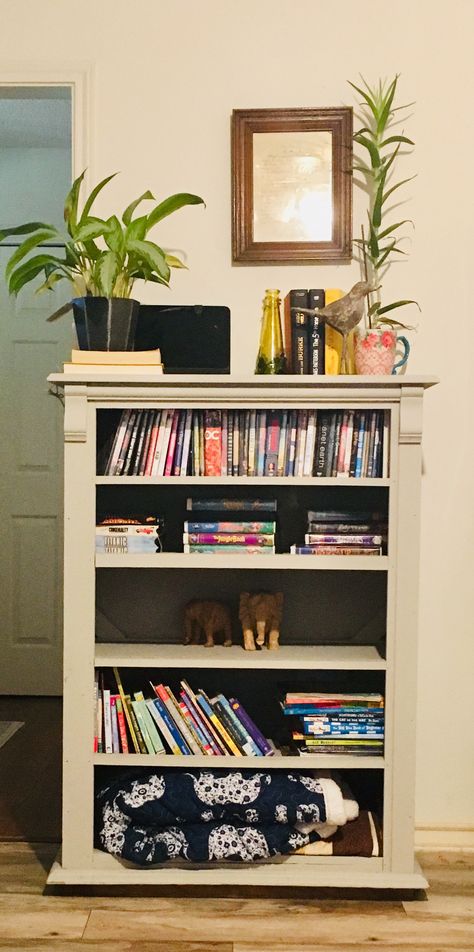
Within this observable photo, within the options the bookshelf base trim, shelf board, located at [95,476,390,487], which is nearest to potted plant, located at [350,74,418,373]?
shelf board, located at [95,476,390,487]

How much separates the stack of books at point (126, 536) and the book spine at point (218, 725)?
0.39 metres

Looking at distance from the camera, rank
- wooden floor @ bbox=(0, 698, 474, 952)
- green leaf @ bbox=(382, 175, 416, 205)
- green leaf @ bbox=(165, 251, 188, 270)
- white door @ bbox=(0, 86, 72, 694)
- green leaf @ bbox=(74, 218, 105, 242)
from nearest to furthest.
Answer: wooden floor @ bbox=(0, 698, 474, 952) < green leaf @ bbox=(74, 218, 105, 242) < green leaf @ bbox=(165, 251, 188, 270) < green leaf @ bbox=(382, 175, 416, 205) < white door @ bbox=(0, 86, 72, 694)

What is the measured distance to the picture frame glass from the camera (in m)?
2.46

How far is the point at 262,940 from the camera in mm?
1993

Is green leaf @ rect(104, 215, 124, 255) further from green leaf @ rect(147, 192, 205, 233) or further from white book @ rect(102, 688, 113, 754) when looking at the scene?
white book @ rect(102, 688, 113, 754)

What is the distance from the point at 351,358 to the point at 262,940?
1.39 metres

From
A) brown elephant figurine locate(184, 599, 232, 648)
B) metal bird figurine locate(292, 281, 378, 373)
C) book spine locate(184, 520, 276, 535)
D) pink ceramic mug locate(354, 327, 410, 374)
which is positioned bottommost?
brown elephant figurine locate(184, 599, 232, 648)

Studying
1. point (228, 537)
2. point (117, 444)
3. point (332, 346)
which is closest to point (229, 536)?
point (228, 537)

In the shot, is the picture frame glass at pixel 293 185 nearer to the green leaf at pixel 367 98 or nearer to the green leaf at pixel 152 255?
the green leaf at pixel 367 98

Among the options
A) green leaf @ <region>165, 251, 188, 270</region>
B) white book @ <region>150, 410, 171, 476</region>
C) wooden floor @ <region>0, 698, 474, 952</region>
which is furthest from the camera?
green leaf @ <region>165, 251, 188, 270</region>

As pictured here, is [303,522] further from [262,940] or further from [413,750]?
[262,940]

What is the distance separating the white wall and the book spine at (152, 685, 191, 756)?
0.72 metres

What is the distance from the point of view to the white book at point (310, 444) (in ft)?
7.25

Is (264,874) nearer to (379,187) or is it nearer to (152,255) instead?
(152,255)
